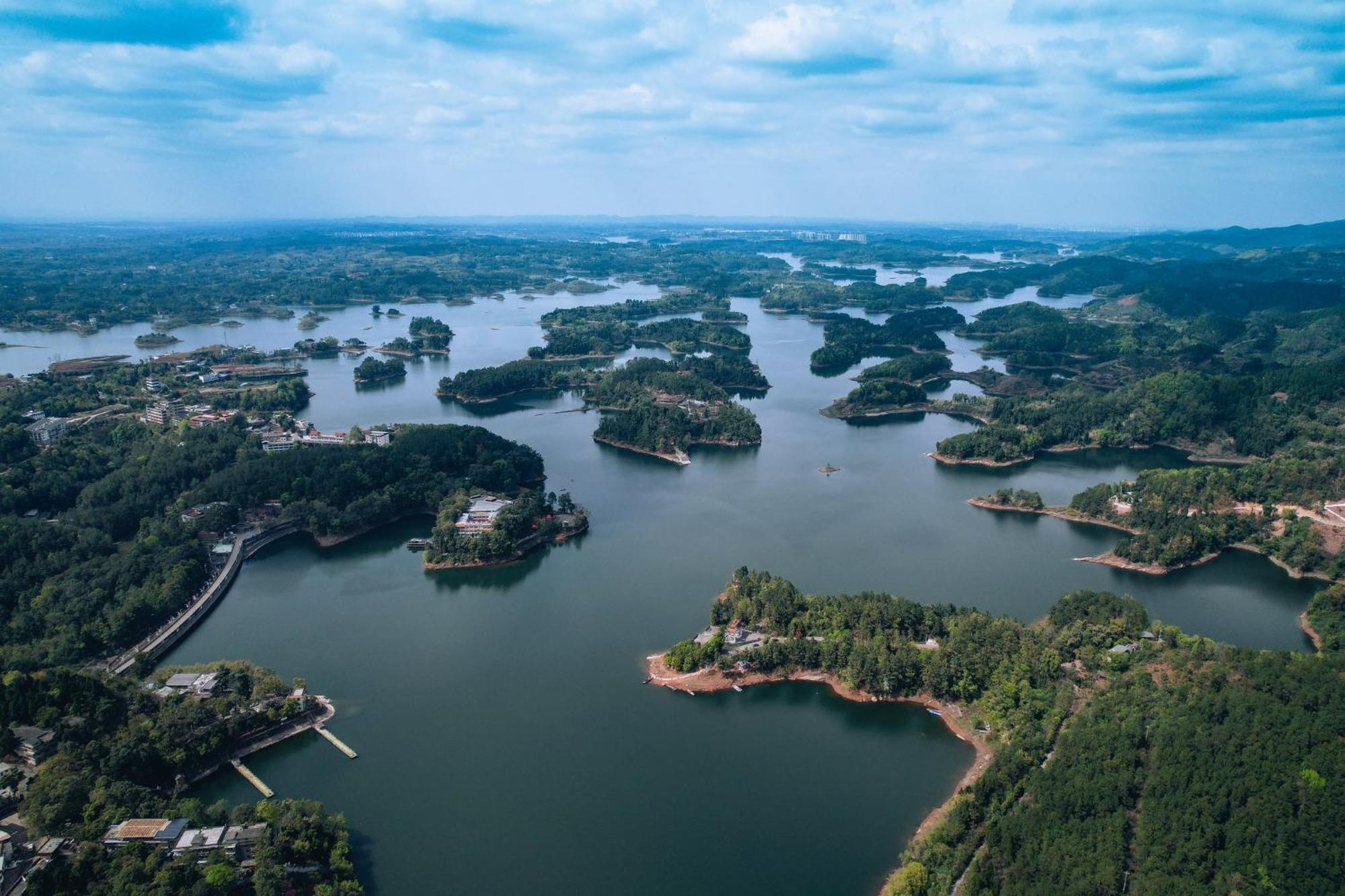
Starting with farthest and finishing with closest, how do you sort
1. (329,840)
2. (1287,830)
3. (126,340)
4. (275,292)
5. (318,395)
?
(275,292)
(126,340)
(318,395)
(329,840)
(1287,830)

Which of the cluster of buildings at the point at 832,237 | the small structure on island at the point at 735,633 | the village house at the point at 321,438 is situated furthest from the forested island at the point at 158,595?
the cluster of buildings at the point at 832,237

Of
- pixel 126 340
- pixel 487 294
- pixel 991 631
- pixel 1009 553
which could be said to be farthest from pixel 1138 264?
pixel 126 340

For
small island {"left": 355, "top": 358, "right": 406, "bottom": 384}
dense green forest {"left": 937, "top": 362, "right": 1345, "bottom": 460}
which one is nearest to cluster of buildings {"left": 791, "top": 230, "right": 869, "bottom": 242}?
small island {"left": 355, "top": 358, "right": 406, "bottom": 384}

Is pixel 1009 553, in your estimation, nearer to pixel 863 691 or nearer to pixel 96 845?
pixel 863 691

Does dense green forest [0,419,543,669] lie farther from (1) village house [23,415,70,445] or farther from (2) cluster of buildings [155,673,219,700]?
(2) cluster of buildings [155,673,219,700]

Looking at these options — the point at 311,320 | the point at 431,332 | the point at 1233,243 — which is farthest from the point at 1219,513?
the point at 1233,243

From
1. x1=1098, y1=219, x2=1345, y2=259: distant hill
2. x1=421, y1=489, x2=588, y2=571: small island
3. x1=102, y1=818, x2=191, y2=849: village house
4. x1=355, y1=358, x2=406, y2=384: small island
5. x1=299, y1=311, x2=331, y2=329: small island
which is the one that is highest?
x1=1098, y1=219, x2=1345, y2=259: distant hill

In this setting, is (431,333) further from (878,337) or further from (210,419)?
(878,337)
